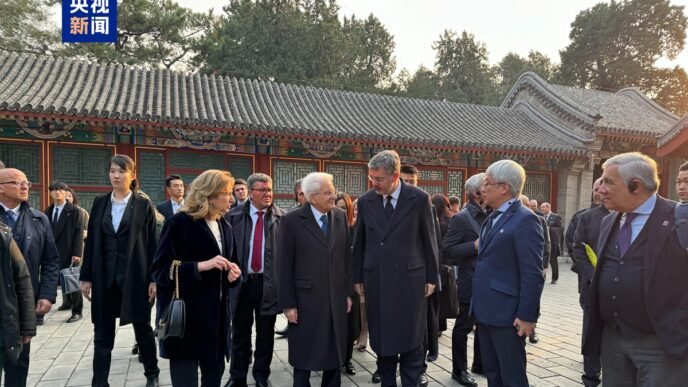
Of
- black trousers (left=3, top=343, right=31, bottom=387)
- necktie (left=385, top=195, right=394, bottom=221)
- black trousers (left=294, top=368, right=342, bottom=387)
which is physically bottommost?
black trousers (left=294, top=368, right=342, bottom=387)

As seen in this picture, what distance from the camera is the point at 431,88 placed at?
34.0m

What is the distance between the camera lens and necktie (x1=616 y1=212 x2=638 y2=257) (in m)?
2.30

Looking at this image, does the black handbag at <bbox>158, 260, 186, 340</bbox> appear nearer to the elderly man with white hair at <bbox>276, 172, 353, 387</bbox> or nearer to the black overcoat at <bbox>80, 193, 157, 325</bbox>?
the elderly man with white hair at <bbox>276, 172, 353, 387</bbox>

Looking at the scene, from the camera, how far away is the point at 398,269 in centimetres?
315

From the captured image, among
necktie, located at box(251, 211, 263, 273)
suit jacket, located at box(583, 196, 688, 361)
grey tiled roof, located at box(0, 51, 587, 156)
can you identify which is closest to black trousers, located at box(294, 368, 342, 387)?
necktie, located at box(251, 211, 263, 273)

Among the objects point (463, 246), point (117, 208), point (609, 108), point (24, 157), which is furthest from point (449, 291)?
point (609, 108)

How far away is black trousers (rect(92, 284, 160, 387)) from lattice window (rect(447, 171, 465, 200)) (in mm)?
9935

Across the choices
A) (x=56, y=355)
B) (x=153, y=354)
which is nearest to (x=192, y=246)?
(x=153, y=354)

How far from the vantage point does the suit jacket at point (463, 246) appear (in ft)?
12.1

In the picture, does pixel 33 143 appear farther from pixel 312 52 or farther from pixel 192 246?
pixel 312 52

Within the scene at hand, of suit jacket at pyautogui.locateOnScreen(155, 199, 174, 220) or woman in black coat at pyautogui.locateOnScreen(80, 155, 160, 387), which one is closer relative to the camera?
woman in black coat at pyautogui.locateOnScreen(80, 155, 160, 387)

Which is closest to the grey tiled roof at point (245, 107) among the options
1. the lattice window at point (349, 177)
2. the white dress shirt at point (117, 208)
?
the lattice window at point (349, 177)

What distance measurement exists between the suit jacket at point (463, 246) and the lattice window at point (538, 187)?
10290 millimetres

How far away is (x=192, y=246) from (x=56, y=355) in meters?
3.06
